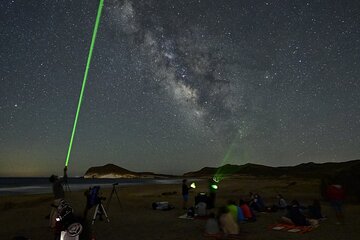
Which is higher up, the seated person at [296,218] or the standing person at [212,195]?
the standing person at [212,195]

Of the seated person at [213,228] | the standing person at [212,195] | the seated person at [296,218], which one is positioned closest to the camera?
the seated person at [213,228]

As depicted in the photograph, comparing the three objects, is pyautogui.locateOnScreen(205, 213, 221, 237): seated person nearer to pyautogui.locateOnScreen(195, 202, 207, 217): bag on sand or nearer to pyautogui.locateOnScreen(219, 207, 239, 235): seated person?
pyautogui.locateOnScreen(219, 207, 239, 235): seated person

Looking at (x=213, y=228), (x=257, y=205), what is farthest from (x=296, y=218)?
(x=257, y=205)

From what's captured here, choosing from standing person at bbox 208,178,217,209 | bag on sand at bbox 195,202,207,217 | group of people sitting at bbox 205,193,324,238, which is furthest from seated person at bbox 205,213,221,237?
standing person at bbox 208,178,217,209

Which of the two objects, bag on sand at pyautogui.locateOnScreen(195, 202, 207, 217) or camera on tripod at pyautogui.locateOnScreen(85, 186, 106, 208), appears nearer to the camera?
camera on tripod at pyautogui.locateOnScreen(85, 186, 106, 208)

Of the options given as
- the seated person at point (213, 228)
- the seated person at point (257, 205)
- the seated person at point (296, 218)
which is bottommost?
the seated person at point (213, 228)

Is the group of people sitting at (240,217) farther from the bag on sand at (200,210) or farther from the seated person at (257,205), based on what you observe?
the bag on sand at (200,210)

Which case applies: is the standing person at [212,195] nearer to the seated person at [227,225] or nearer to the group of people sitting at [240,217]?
the group of people sitting at [240,217]

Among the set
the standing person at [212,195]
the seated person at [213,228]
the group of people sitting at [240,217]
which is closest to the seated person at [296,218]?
the group of people sitting at [240,217]

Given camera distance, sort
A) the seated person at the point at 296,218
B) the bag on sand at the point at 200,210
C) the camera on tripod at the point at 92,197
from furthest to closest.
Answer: the bag on sand at the point at 200,210 → the camera on tripod at the point at 92,197 → the seated person at the point at 296,218

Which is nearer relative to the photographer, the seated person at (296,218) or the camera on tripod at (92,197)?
the seated person at (296,218)

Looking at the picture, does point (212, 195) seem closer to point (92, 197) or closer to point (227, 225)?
point (92, 197)

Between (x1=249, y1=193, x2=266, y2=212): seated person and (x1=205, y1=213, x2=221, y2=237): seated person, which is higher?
(x1=249, y1=193, x2=266, y2=212): seated person

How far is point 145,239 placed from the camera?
1167 cm
